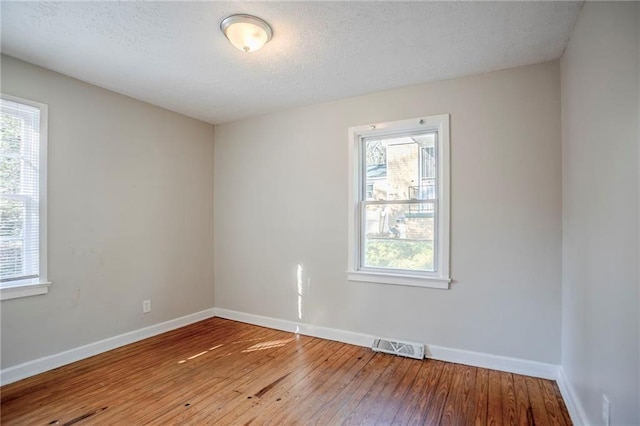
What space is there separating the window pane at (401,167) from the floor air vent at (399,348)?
1395 millimetres

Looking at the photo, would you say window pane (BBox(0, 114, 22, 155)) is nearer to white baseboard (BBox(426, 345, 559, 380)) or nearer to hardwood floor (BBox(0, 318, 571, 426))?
hardwood floor (BBox(0, 318, 571, 426))

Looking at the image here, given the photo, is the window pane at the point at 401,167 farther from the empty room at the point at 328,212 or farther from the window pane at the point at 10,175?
the window pane at the point at 10,175

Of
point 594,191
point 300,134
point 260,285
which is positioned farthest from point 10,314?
point 594,191

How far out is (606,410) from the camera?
1.55 m

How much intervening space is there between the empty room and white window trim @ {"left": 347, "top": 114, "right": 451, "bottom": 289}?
0.07 ft

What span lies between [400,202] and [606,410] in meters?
2.07

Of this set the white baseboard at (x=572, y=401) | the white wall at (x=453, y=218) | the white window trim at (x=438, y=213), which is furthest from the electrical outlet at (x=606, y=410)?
the white window trim at (x=438, y=213)

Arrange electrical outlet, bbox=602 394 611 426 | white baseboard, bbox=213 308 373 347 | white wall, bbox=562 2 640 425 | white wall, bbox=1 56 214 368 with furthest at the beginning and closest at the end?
white baseboard, bbox=213 308 373 347 < white wall, bbox=1 56 214 368 < electrical outlet, bbox=602 394 611 426 < white wall, bbox=562 2 640 425

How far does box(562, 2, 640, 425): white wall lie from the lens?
1323mm

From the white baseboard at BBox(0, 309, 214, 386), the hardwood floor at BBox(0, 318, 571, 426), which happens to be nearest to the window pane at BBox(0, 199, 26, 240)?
the white baseboard at BBox(0, 309, 214, 386)

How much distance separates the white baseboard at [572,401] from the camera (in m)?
1.91

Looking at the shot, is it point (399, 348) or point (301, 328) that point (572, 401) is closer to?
point (399, 348)

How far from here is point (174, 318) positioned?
3816mm

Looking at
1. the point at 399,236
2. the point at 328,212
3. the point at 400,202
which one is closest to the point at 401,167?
the point at 400,202
